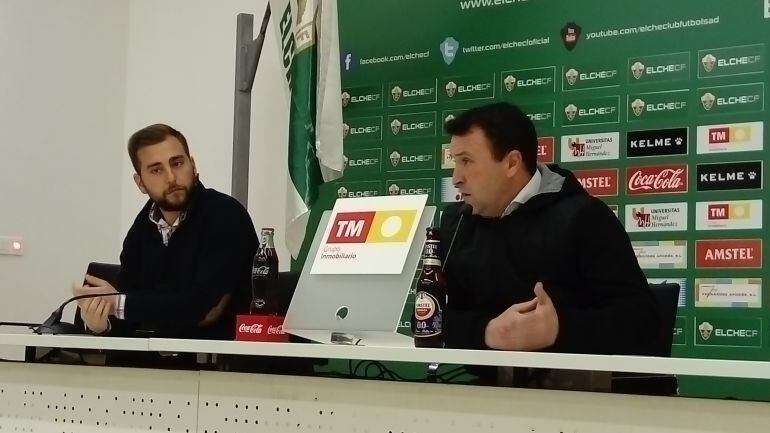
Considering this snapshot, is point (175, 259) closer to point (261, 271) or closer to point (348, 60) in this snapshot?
point (261, 271)

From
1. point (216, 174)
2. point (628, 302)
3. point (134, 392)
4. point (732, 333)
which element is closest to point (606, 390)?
point (628, 302)

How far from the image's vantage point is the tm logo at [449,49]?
3.68m

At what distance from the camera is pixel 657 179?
10.5 feet

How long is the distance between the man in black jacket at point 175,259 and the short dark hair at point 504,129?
723mm

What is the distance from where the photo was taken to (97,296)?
7.73 ft

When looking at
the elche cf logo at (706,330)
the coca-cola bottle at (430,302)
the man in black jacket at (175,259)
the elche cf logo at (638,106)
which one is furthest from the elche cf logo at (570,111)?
the coca-cola bottle at (430,302)

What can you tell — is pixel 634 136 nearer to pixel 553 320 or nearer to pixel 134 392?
pixel 553 320

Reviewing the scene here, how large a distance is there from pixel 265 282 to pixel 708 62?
6.17 ft

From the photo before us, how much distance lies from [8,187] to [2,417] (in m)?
2.37

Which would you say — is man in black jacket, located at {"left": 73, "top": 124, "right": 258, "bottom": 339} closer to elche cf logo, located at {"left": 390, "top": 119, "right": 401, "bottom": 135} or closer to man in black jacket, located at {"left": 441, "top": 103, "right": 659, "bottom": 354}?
man in black jacket, located at {"left": 441, "top": 103, "right": 659, "bottom": 354}

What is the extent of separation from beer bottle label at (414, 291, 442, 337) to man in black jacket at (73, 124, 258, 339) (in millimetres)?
947

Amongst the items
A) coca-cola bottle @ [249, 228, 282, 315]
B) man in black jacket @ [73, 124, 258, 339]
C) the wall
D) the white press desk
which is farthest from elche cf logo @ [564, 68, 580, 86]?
the wall

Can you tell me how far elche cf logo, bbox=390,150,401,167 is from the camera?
149 inches

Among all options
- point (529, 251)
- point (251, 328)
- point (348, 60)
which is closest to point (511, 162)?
point (529, 251)
